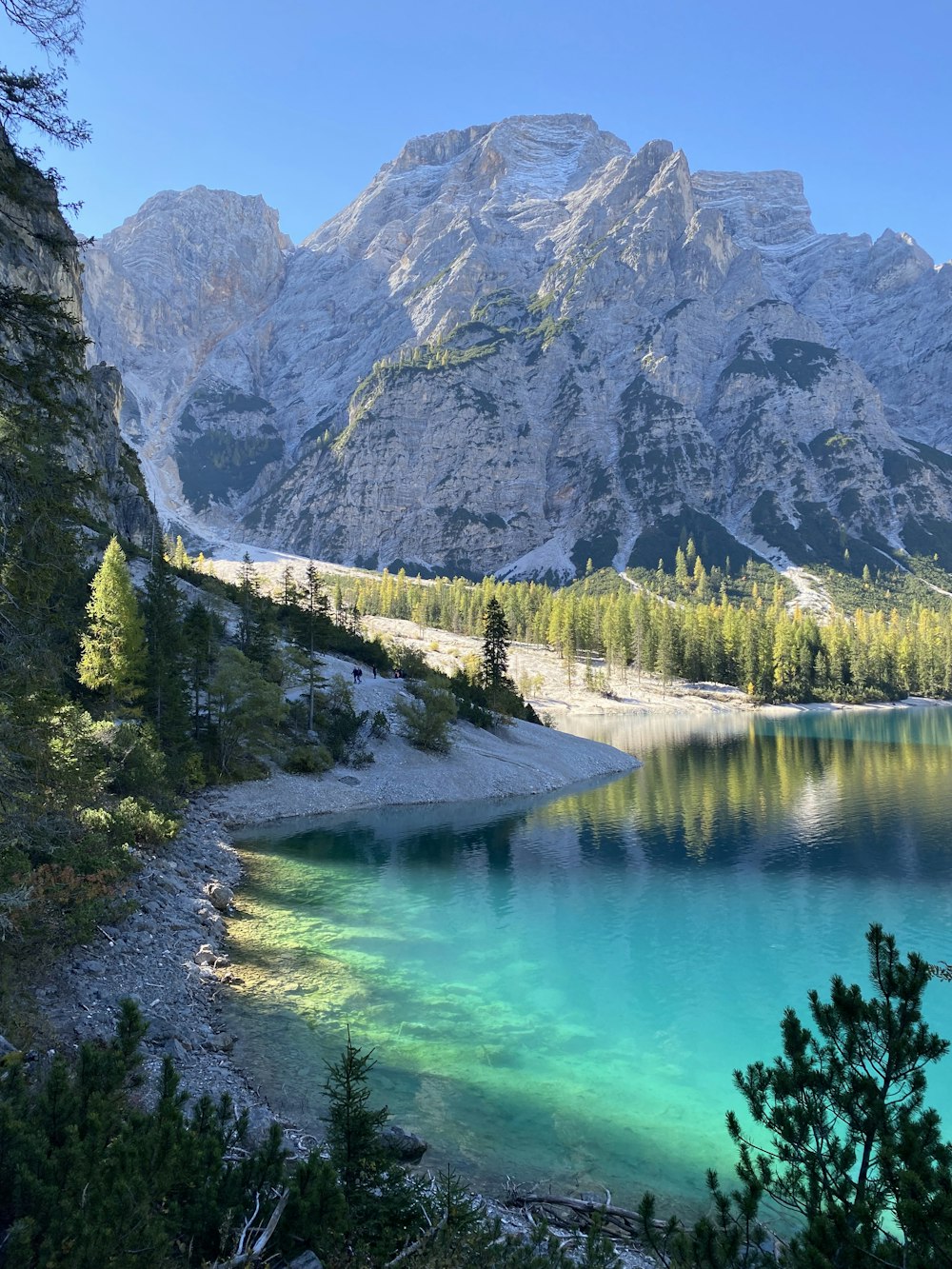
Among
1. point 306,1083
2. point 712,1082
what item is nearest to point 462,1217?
point 306,1083

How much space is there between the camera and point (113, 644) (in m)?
40.7

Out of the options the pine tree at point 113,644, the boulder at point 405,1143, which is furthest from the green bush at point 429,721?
the boulder at point 405,1143

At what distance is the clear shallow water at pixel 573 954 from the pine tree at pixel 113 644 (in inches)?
486

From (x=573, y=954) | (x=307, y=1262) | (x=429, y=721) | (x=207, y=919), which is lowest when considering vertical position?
(x=573, y=954)

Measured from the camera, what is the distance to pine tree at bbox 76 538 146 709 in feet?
131

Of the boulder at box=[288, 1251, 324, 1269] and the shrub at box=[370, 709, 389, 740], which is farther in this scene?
the shrub at box=[370, 709, 389, 740]

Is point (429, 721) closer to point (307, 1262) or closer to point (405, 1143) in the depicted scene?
point (405, 1143)

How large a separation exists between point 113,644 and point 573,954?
30.8m

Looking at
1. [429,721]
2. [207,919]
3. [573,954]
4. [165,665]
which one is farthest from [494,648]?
[207,919]

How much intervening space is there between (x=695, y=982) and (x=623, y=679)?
125 m

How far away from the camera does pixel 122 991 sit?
55.7 ft

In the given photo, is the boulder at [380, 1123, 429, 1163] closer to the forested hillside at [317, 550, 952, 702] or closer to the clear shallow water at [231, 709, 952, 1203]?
the clear shallow water at [231, 709, 952, 1203]

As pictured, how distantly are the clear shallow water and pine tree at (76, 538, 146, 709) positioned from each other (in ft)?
40.5

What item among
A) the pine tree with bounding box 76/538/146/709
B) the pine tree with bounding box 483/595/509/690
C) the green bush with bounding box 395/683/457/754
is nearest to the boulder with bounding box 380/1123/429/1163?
the pine tree with bounding box 76/538/146/709
